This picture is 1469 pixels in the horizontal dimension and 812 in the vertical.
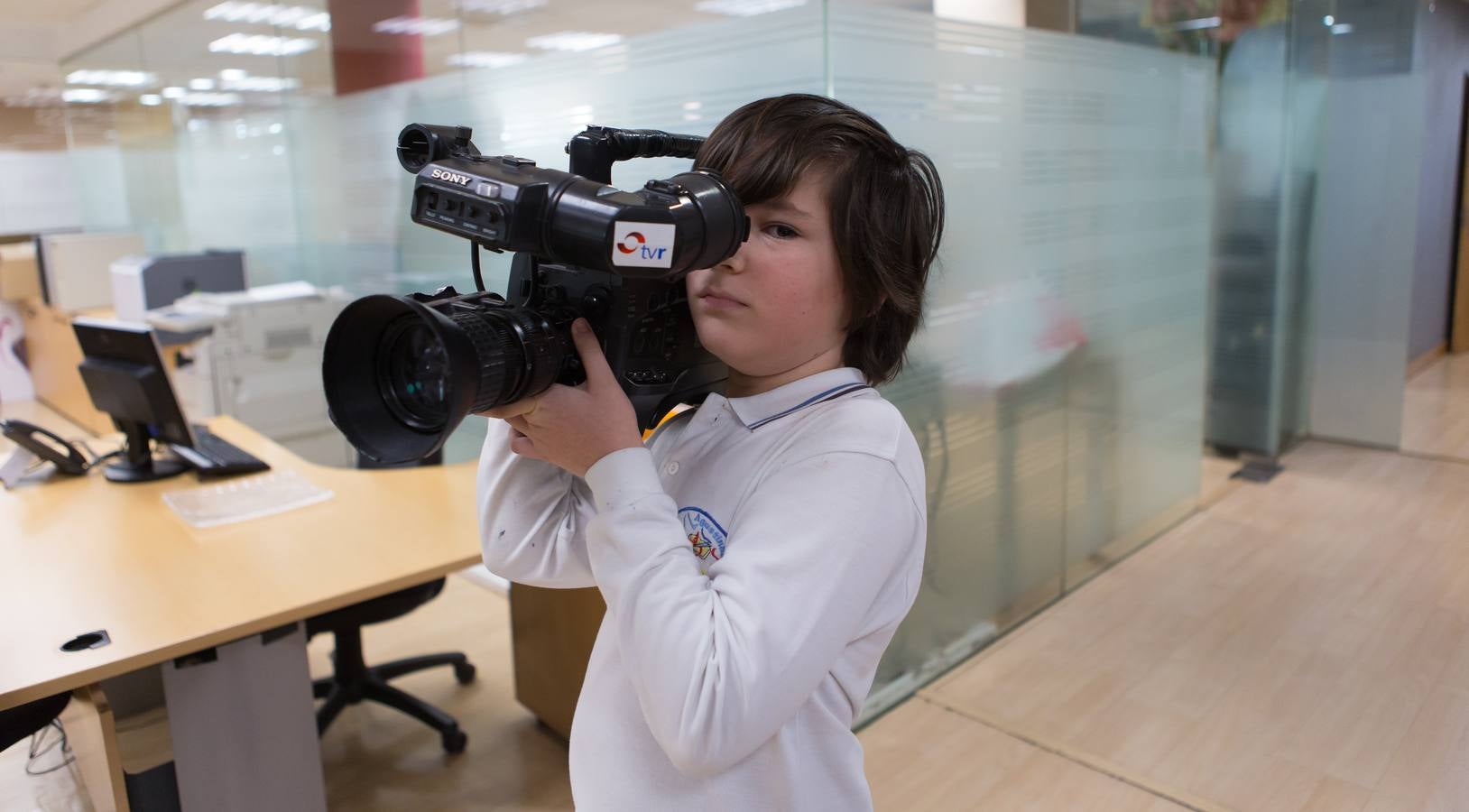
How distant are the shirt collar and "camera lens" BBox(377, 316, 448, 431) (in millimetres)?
269

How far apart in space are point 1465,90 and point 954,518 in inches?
142

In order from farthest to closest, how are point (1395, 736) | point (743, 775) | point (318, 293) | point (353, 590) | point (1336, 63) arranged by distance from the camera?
point (1336, 63) → point (318, 293) → point (1395, 736) → point (353, 590) → point (743, 775)

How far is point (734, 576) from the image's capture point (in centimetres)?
72

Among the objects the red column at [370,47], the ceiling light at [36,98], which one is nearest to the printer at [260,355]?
the red column at [370,47]

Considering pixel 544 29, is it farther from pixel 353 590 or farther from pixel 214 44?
pixel 214 44

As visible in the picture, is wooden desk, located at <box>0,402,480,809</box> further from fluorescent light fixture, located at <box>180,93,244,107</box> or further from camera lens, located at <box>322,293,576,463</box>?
fluorescent light fixture, located at <box>180,93,244,107</box>

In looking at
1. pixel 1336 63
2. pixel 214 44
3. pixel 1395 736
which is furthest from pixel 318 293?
pixel 1336 63

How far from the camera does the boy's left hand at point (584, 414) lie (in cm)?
75

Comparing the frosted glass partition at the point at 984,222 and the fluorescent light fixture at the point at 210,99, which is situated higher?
the fluorescent light fixture at the point at 210,99

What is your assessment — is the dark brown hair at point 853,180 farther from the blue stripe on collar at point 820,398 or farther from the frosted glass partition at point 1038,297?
the frosted glass partition at point 1038,297

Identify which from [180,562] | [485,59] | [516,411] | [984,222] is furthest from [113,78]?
[516,411]

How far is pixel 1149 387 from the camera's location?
10.4ft

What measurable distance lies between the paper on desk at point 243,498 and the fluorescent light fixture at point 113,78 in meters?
4.36

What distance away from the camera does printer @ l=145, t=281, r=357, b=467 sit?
3549mm
